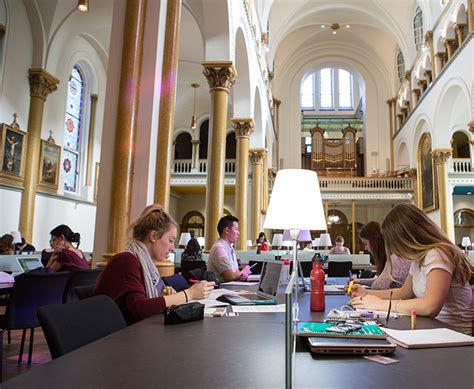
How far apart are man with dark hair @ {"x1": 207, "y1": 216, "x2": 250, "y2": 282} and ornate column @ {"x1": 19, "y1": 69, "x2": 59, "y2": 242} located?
6796mm

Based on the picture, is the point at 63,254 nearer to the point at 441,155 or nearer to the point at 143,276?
the point at 143,276

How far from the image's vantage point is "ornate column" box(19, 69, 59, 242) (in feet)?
31.5

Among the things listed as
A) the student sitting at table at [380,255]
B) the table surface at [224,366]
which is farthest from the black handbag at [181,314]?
the student sitting at table at [380,255]

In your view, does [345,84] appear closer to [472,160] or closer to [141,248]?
[472,160]

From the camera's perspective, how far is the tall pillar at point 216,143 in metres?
8.07

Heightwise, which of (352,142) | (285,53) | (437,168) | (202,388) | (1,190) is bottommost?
(202,388)

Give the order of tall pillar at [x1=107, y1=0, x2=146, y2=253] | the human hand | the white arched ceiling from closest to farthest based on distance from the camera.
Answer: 1. the human hand
2. tall pillar at [x1=107, y1=0, x2=146, y2=253]
3. the white arched ceiling

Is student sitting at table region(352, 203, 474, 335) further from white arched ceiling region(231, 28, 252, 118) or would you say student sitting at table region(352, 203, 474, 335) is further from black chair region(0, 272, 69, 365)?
white arched ceiling region(231, 28, 252, 118)

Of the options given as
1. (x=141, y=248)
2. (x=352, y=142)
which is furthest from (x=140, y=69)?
(x=352, y=142)

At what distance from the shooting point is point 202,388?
0.98m

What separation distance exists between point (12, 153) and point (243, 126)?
587cm

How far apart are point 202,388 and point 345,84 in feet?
98.3

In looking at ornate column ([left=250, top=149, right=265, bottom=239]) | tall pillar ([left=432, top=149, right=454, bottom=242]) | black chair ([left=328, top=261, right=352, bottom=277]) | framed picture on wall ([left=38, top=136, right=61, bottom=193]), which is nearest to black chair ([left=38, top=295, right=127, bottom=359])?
black chair ([left=328, top=261, right=352, bottom=277])

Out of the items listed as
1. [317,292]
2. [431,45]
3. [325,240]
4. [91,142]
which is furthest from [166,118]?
[431,45]
